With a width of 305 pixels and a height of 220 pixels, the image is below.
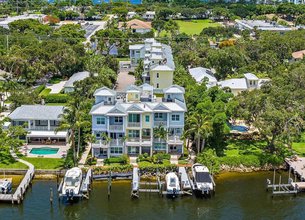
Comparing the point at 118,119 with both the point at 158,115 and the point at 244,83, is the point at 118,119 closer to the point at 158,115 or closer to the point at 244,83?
the point at 158,115

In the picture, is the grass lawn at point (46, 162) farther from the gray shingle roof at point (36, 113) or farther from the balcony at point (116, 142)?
the gray shingle roof at point (36, 113)

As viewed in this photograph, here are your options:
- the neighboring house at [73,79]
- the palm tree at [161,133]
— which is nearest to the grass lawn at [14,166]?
the palm tree at [161,133]

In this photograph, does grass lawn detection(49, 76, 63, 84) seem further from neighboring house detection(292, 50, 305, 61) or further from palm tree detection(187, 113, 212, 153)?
neighboring house detection(292, 50, 305, 61)

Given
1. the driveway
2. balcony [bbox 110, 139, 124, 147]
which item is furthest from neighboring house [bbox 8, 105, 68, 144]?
the driveway

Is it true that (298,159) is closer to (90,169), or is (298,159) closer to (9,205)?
(90,169)

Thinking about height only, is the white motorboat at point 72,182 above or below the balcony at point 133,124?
below
